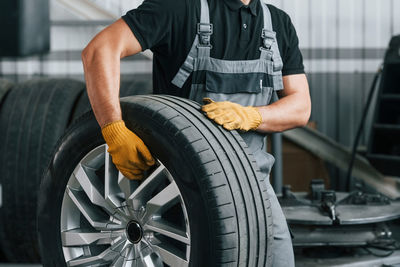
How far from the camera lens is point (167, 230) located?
134 cm

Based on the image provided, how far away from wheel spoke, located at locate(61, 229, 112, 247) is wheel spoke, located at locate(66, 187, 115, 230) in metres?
0.02

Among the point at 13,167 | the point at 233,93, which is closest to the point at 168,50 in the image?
the point at 233,93

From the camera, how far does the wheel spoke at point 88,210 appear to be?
58.4 inches

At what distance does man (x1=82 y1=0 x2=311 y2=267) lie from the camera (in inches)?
58.1

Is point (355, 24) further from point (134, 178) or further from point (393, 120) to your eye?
point (134, 178)

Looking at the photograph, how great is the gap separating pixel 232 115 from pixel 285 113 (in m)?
0.31

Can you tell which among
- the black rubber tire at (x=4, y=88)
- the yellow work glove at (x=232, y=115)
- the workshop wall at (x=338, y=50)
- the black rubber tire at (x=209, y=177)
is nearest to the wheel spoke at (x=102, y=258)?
the black rubber tire at (x=209, y=177)

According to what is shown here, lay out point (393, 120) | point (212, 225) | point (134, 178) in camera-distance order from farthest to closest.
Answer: point (393, 120) → point (134, 178) → point (212, 225)

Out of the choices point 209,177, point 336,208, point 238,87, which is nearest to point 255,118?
point 238,87

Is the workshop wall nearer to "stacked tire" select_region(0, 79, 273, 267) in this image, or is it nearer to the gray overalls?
the gray overalls

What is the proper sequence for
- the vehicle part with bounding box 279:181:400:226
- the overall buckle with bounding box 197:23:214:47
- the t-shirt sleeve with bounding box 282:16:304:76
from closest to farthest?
the overall buckle with bounding box 197:23:214:47 < the t-shirt sleeve with bounding box 282:16:304:76 < the vehicle part with bounding box 279:181:400:226

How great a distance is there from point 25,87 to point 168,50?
5.52ft

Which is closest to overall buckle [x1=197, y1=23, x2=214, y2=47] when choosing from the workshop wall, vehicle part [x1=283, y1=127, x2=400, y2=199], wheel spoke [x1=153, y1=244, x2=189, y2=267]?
wheel spoke [x1=153, y1=244, x2=189, y2=267]

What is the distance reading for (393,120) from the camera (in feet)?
11.8
